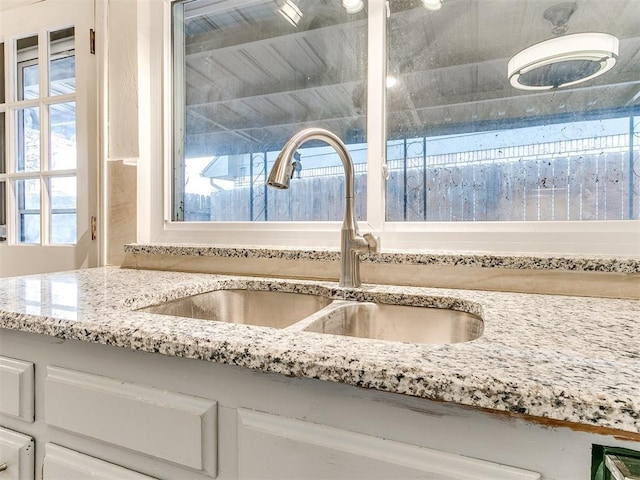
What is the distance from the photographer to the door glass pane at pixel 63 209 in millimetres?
1516

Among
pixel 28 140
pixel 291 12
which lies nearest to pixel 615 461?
pixel 291 12

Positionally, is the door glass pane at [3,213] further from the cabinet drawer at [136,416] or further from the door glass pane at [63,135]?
the cabinet drawer at [136,416]

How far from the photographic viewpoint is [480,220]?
3.61ft

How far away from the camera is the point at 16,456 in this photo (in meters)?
0.72

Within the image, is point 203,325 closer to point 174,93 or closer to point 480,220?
point 480,220

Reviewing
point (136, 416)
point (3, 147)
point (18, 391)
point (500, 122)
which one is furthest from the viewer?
point (3, 147)

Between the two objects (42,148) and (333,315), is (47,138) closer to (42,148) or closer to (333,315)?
(42,148)

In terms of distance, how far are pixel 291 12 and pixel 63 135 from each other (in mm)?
1027

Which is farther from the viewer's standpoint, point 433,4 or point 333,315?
point 433,4

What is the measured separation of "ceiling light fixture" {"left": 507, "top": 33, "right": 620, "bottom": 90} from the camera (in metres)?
1.00

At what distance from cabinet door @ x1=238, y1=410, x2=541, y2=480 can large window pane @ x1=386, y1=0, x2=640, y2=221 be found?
797 mm

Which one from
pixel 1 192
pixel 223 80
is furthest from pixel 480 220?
pixel 1 192

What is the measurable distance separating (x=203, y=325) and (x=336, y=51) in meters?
1.04

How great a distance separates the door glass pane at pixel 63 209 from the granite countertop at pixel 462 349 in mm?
757
